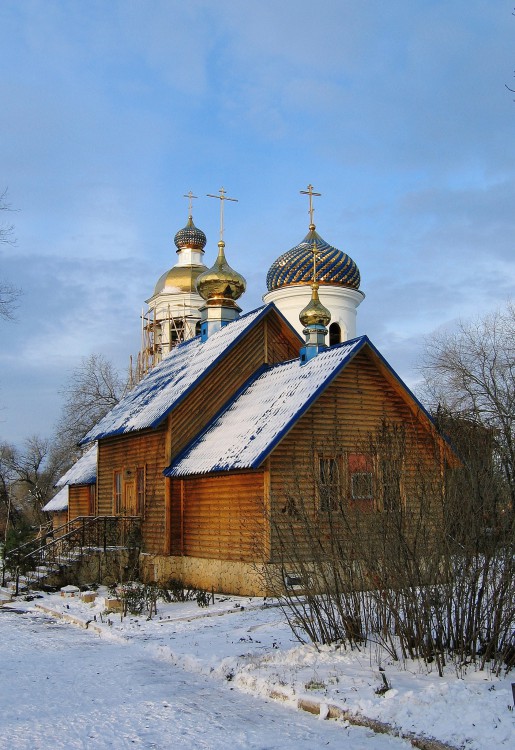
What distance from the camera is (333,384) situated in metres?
16.2

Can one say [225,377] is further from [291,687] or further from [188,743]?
[188,743]

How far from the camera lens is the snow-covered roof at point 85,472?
91.7 feet

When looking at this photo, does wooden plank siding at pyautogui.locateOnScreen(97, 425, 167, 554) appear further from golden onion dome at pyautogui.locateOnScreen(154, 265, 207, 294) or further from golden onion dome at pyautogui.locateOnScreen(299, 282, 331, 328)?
golden onion dome at pyautogui.locateOnScreen(154, 265, 207, 294)

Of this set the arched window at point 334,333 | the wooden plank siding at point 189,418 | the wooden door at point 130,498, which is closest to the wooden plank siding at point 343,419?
the wooden plank siding at point 189,418

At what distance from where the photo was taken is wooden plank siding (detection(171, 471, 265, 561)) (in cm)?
1570

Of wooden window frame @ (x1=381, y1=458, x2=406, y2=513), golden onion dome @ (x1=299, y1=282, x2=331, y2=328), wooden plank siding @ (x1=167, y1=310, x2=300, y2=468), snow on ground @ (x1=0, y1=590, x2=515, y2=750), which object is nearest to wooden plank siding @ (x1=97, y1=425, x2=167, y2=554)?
wooden plank siding @ (x1=167, y1=310, x2=300, y2=468)

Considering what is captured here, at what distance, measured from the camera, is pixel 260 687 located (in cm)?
807

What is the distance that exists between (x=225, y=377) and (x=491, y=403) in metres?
11.3

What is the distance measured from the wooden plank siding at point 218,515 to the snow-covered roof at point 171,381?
1.80 m

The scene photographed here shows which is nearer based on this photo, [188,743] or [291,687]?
[188,743]

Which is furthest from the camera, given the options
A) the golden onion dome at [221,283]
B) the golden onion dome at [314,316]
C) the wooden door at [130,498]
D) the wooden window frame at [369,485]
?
the golden onion dome at [221,283]

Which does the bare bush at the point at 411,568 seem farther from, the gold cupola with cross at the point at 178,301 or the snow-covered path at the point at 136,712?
the gold cupola with cross at the point at 178,301

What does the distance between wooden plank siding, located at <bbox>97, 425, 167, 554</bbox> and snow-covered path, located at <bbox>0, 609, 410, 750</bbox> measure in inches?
321

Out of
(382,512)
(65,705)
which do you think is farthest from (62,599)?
(382,512)
